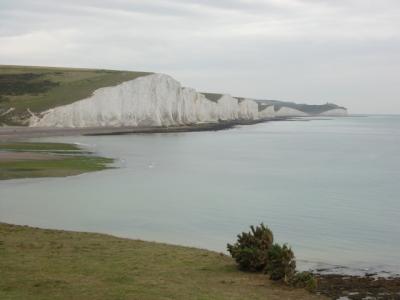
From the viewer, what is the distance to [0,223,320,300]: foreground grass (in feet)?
33.9

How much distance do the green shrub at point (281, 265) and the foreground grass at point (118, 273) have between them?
230mm

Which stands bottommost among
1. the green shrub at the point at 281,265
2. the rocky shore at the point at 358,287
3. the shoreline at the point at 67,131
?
the rocky shore at the point at 358,287

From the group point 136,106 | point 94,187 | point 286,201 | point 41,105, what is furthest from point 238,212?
point 136,106

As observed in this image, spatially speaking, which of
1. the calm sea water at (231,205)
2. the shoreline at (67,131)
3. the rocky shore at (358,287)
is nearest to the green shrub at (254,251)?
the rocky shore at (358,287)

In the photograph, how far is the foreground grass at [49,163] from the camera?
35603mm

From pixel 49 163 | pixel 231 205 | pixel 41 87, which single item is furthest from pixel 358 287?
pixel 41 87

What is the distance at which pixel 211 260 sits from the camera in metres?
14.1

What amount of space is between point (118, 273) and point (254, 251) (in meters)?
2.96

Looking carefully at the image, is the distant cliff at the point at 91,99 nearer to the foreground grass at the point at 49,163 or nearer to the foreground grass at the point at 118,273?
the foreground grass at the point at 49,163

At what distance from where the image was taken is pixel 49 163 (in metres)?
40.6

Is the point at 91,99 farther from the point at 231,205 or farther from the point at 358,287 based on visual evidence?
the point at 358,287

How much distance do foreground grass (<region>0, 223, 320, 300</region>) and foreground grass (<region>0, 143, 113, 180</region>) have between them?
19776mm

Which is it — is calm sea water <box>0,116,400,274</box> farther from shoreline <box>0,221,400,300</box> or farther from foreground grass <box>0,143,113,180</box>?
foreground grass <box>0,143,113,180</box>

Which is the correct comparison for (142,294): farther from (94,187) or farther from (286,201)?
(94,187)
